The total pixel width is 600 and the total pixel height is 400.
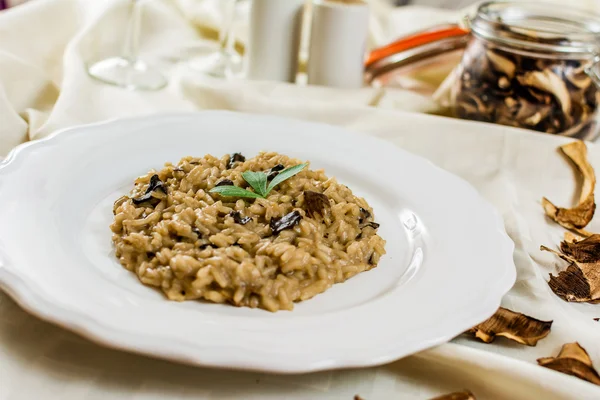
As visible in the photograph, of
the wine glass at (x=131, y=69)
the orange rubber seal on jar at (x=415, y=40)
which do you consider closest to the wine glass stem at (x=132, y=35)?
the wine glass at (x=131, y=69)

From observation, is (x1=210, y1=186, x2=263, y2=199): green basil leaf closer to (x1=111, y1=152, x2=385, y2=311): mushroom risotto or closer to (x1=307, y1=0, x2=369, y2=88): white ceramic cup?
(x1=111, y1=152, x2=385, y2=311): mushroom risotto

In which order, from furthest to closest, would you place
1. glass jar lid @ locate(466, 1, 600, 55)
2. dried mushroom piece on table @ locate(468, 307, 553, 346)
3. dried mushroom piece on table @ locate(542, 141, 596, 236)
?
glass jar lid @ locate(466, 1, 600, 55) → dried mushroom piece on table @ locate(542, 141, 596, 236) → dried mushroom piece on table @ locate(468, 307, 553, 346)

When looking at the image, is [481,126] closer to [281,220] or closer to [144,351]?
[281,220]

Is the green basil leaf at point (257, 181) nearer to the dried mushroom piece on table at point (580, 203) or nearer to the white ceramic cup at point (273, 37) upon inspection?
the dried mushroom piece on table at point (580, 203)

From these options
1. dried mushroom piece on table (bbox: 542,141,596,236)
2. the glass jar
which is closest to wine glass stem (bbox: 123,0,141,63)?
the glass jar

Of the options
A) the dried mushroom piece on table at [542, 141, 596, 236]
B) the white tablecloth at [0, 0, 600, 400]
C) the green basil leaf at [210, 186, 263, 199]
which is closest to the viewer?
the white tablecloth at [0, 0, 600, 400]

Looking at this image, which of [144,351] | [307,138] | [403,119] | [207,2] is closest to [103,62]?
[207,2]
